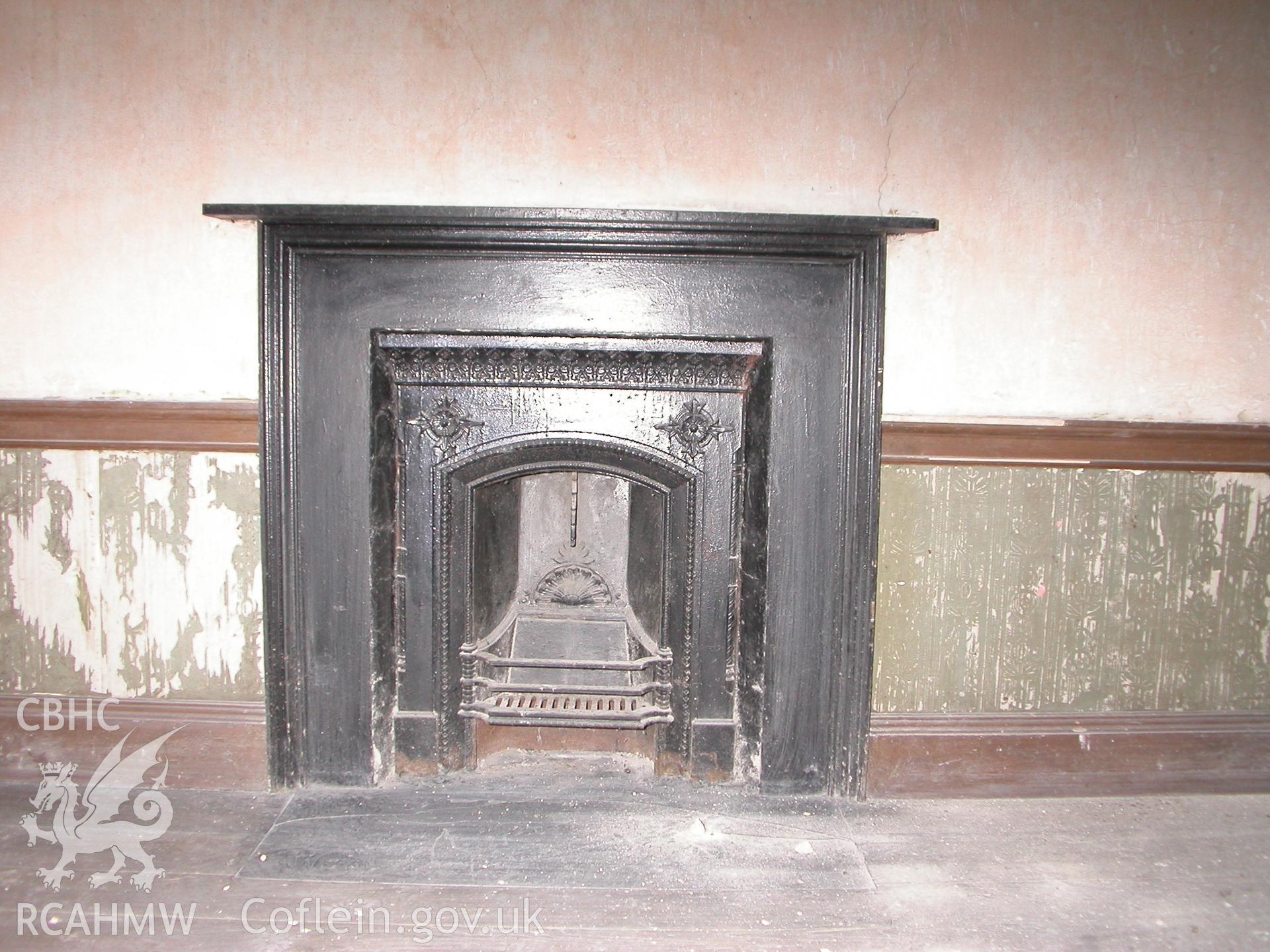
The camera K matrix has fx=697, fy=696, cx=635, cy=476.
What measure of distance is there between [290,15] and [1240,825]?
3.13m

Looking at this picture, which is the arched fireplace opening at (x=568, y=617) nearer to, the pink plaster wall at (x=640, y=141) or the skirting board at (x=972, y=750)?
the skirting board at (x=972, y=750)

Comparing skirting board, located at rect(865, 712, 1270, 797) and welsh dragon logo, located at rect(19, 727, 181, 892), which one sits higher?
skirting board, located at rect(865, 712, 1270, 797)

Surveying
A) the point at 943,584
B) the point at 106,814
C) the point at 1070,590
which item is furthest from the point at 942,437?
the point at 106,814

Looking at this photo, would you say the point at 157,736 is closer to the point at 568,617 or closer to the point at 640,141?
the point at 568,617

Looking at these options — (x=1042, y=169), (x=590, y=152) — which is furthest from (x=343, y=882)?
(x=1042, y=169)

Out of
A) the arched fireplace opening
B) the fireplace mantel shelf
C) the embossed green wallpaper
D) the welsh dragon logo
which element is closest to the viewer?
the welsh dragon logo

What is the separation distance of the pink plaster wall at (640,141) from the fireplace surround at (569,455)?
0.41 ft

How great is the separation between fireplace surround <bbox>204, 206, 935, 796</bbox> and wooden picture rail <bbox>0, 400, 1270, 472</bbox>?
0.11 m

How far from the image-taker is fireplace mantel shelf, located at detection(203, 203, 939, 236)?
5.52ft

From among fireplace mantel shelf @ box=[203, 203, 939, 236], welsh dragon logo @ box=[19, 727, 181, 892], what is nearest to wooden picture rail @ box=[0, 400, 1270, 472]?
fireplace mantel shelf @ box=[203, 203, 939, 236]

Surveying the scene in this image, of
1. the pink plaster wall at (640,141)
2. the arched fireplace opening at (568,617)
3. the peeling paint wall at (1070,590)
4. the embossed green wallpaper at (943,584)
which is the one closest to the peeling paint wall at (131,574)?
the embossed green wallpaper at (943,584)

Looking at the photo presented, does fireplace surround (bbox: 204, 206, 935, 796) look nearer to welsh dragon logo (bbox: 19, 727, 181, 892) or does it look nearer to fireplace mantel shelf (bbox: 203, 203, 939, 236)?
fireplace mantel shelf (bbox: 203, 203, 939, 236)

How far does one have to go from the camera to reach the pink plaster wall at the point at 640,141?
171cm

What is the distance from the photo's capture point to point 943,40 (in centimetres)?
173
